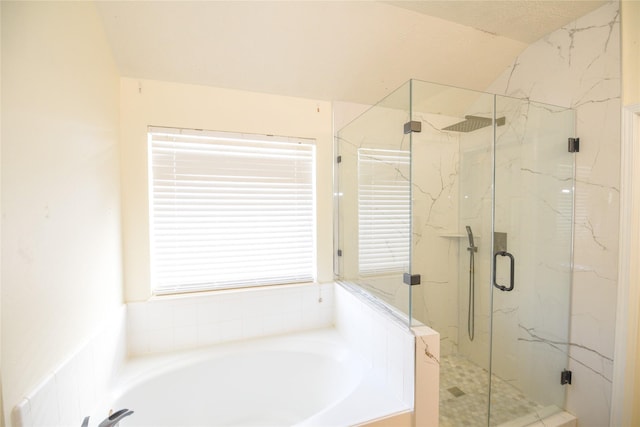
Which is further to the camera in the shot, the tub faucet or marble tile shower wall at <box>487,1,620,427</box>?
marble tile shower wall at <box>487,1,620,427</box>

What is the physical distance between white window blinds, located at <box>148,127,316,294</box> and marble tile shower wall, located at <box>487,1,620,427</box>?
1.76 meters

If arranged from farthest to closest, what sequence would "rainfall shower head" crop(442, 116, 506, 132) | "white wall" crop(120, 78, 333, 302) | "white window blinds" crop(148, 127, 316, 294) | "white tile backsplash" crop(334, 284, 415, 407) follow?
"rainfall shower head" crop(442, 116, 506, 132) → "white window blinds" crop(148, 127, 316, 294) → "white wall" crop(120, 78, 333, 302) → "white tile backsplash" crop(334, 284, 415, 407)

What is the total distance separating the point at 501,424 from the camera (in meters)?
1.68

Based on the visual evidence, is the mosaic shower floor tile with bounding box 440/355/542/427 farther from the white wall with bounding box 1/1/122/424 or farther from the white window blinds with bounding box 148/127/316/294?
the white wall with bounding box 1/1/122/424

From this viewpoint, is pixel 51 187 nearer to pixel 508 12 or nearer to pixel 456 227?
pixel 508 12

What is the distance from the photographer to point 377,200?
1908 mm

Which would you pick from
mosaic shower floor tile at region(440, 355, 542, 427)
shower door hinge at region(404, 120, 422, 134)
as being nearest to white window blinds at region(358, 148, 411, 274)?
shower door hinge at region(404, 120, 422, 134)

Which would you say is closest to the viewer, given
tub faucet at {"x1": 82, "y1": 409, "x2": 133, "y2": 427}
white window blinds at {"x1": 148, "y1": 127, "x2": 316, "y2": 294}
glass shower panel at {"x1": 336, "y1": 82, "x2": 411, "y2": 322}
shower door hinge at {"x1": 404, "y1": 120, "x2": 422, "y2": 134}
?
tub faucet at {"x1": 82, "y1": 409, "x2": 133, "y2": 427}

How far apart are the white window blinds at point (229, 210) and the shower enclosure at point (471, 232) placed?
1.15 ft

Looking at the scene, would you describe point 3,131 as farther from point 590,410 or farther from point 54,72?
point 590,410

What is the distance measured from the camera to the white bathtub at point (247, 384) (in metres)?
1.52

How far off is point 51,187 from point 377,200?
1683 millimetres

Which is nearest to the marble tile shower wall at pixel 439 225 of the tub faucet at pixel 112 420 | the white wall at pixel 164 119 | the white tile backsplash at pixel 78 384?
the white wall at pixel 164 119

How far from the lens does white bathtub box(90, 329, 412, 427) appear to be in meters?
1.52
